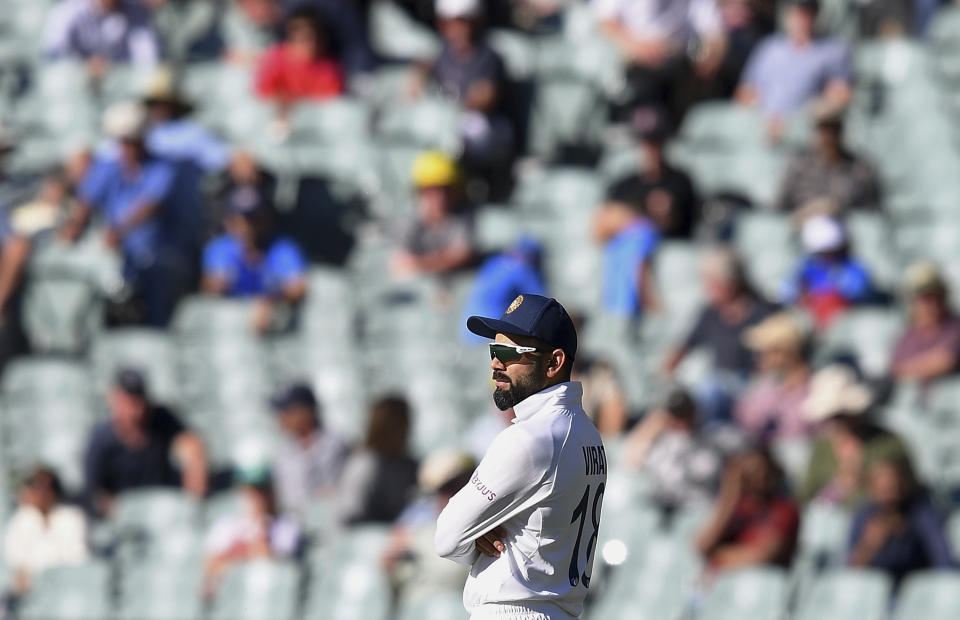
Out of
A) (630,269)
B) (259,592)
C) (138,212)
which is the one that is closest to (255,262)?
(138,212)

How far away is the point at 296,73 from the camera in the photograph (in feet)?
42.0

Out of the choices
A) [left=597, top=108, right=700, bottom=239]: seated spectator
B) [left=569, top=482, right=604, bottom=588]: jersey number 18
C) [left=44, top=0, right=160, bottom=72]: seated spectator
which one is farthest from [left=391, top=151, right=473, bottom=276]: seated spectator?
[left=569, top=482, right=604, bottom=588]: jersey number 18

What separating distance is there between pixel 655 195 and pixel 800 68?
59.6 inches

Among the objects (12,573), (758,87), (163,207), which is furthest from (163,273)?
(758,87)

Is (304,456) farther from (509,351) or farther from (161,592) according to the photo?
(509,351)

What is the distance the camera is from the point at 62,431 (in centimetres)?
1110

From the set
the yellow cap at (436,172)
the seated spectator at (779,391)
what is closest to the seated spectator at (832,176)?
the seated spectator at (779,391)

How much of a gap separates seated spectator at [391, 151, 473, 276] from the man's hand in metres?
6.64

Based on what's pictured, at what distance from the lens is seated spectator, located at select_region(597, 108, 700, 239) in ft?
36.7

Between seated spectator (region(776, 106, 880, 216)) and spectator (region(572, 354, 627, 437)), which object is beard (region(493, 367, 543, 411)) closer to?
spectator (region(572, 354, 627, 437))

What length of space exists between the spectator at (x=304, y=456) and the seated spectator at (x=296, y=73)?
10.7 feet

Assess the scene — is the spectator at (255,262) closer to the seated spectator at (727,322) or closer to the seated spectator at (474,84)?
the seated spectator at (474,84)

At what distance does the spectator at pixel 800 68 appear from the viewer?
11930 millimetres

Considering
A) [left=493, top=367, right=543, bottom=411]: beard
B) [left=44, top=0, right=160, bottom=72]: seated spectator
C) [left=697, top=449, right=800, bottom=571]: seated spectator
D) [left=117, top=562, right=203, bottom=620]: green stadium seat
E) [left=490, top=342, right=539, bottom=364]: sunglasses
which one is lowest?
[left=493, top=367, right=543, bottom=411]: beard
